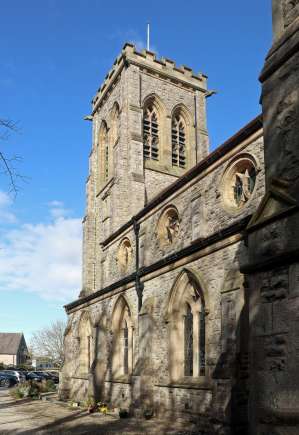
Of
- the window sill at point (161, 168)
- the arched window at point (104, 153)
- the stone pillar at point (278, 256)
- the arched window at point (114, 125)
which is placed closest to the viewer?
the stone pillar at point (278, 256)

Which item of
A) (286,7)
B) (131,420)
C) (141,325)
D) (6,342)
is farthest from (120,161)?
(6,342)

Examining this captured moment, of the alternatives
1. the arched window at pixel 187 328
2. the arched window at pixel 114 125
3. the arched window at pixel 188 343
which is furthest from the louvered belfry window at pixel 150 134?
the arched window at pixel 188 343

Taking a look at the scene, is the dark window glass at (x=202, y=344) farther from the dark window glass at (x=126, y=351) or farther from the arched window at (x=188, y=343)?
the dark window glass at (x=126, y=351)

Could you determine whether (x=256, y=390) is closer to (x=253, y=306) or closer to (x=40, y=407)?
(x=253, y=306)

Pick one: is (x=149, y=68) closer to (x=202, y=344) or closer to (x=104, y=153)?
(x=104, y=153)

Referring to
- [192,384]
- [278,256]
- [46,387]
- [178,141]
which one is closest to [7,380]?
[46,387]

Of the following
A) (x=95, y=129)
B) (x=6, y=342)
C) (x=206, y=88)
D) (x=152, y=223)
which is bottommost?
(x=6, y=342)

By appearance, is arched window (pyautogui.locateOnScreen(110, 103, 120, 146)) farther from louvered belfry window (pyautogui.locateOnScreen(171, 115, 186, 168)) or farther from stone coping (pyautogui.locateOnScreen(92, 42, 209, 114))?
louvered belfry window (pyautogui.locateOnScreen(171, 115, 186, 168))

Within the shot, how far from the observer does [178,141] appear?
30.9 meters

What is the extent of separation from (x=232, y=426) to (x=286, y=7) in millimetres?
8132

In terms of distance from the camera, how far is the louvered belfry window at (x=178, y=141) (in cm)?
3031

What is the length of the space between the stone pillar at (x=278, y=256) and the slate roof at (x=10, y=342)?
270 feet

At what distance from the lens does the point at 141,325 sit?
1616 cm

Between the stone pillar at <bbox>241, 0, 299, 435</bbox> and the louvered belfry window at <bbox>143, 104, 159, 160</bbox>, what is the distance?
74.8ft
